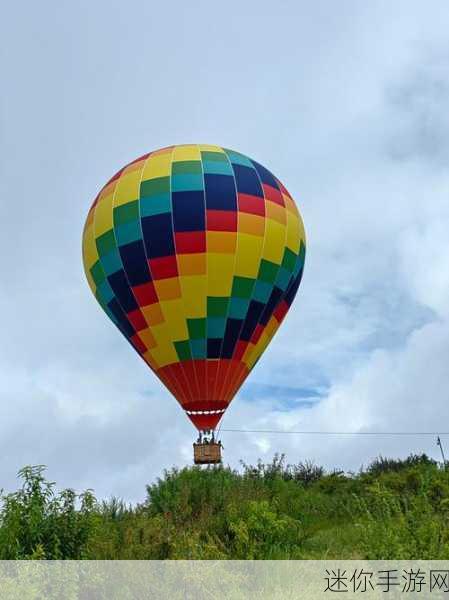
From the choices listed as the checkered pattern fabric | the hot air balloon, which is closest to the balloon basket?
the hot air balloon

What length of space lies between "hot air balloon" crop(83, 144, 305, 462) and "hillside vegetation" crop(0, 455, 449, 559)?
2.38 m

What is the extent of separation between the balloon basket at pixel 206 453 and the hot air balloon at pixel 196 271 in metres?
0.04

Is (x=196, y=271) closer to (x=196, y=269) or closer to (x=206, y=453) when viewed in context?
(x=196, y=269)

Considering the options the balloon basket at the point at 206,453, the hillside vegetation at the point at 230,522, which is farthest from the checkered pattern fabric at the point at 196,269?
the hillside vegetation at the point at 230,522

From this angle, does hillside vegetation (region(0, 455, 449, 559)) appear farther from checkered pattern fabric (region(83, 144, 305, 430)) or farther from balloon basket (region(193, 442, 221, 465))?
checkered pattern fabric (region(83, 144, 305, 430))

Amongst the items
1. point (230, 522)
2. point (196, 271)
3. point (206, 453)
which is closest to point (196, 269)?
point (196, 271)

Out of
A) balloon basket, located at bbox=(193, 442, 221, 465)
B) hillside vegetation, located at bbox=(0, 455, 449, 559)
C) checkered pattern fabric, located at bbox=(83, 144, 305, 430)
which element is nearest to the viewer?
hillside vegetation, located at bbox=(0, 455, 449, 559)

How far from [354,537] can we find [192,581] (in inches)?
270

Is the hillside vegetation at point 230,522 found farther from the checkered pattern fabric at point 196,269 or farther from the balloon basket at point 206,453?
the checkered pattern fabric at point 196,269

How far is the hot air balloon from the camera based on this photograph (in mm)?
23047

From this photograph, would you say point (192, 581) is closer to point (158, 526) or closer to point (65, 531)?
point (65, 531)

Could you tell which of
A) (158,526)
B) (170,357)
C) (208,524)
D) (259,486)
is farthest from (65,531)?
(170,357)

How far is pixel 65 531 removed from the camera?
9.50 metres

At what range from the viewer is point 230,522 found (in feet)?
46.5
